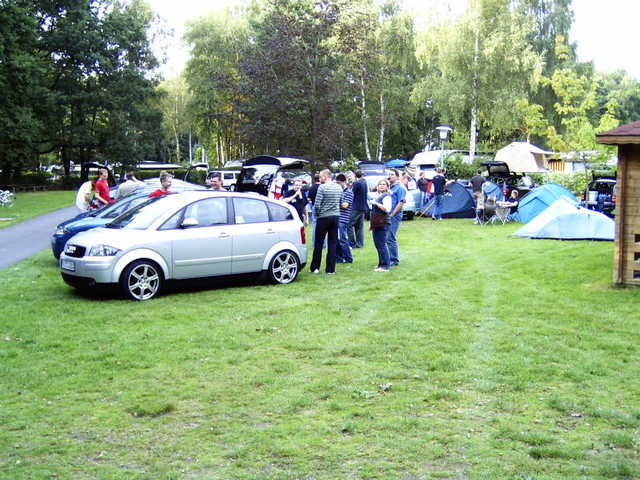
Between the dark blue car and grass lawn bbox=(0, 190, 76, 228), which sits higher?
the dark blue car

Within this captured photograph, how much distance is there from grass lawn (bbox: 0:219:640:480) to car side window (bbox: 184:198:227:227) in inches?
44.9

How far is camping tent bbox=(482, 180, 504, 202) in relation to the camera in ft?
82.0

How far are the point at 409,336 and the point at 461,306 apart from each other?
2153 millimetres

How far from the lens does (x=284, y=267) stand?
12.7m

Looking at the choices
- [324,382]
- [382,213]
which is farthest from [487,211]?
[324,382]

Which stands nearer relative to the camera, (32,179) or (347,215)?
(347,215)

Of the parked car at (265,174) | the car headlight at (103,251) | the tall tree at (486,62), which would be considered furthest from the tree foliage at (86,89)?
the car headlight at (103,251)

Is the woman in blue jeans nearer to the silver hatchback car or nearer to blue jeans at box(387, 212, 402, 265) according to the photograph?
blue jeans at box(387, 212, 402, 265)

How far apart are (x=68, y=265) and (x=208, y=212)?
7.40ft

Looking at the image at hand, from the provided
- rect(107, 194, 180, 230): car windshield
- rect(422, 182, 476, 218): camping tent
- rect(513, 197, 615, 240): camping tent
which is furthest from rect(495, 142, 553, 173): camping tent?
rect(107, 194, 180, 230): car windshield

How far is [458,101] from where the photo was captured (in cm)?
4406

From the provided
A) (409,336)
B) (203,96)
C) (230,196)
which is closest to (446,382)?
(409,336)

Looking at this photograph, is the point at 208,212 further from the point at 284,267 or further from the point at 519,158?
the point at 519,158

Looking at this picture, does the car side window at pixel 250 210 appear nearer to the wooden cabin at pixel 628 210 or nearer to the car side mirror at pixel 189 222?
the car side mirror at pixel 189 222
